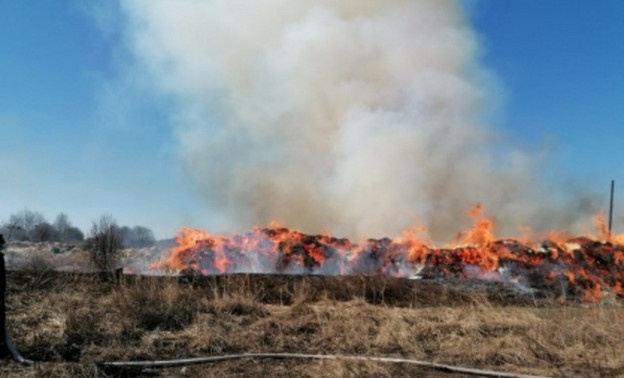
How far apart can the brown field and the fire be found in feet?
32.6

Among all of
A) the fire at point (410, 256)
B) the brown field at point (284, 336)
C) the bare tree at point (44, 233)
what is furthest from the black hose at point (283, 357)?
the bare tree at point (44, 233)

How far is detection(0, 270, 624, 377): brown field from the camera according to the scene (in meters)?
6.54

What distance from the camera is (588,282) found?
18.7 meters

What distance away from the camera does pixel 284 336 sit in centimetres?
823

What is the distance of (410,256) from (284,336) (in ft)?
48.1

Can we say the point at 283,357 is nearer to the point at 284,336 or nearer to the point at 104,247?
the point at 284,336

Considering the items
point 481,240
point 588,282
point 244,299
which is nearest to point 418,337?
point 244,299

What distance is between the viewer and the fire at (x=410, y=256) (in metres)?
20.2

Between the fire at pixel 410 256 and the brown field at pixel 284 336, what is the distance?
9.95m

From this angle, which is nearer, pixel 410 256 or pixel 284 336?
pixel 284 336

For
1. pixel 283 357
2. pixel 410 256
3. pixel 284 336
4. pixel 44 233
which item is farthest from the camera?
pixel 44 233

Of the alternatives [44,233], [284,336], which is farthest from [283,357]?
[44,233]

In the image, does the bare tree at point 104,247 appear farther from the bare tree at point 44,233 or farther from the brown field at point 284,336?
the bare tree at point 44,233

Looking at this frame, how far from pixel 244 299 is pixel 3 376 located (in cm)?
476
